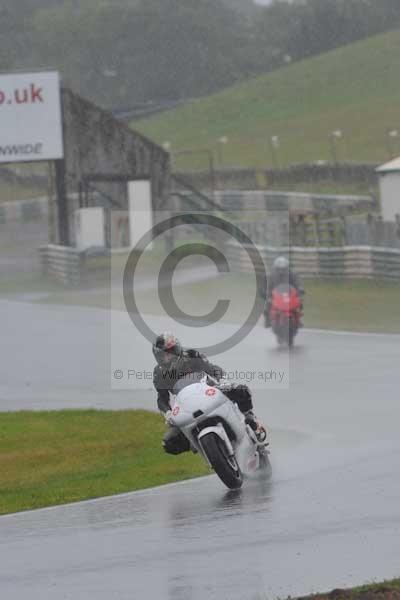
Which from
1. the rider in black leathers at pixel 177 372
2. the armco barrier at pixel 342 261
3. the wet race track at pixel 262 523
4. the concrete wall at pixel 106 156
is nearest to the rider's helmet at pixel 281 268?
the wet race track at pixel 262 523

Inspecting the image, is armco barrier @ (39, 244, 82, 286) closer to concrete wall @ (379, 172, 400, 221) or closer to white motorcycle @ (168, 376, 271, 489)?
concrete wall @ (379, 172, 400, 221)

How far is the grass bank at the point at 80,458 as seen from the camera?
1314cm

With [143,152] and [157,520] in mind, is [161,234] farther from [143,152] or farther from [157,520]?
[157,520]

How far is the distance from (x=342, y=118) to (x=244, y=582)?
247ft

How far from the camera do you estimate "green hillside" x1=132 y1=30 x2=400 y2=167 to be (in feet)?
238

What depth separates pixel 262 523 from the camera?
34.2 ft

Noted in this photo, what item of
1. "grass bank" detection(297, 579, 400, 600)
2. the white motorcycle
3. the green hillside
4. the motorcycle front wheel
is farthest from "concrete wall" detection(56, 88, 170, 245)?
"grass bank" detection(297, 579, 400, 600)

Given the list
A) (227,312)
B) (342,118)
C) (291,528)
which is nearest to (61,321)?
(227,312)

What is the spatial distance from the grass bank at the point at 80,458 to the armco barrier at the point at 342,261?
51.7ft

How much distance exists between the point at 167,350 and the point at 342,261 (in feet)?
71.1

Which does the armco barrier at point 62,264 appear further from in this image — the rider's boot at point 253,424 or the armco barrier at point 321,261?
the rider's boot at point 253,424

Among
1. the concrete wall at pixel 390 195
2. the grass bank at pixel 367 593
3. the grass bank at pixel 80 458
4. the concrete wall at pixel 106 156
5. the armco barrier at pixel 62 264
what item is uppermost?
the concrete wall at pixel 106 156

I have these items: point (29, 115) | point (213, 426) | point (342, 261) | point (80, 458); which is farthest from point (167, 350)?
point (29, 115)

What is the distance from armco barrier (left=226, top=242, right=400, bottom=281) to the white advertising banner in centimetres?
823
